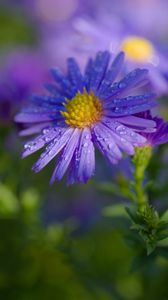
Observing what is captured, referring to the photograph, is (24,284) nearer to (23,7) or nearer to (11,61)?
(11,61)

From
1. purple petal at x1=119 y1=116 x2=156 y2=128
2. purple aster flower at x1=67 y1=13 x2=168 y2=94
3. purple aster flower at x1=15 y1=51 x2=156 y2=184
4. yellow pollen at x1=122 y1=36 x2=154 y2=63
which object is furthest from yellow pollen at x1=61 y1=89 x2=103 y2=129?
yellow pollen at x1=122 y1=36 x2=154 y2=63

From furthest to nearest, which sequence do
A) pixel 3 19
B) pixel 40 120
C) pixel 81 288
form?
pixel 3 19 < pixel 81 288 < pixel 40 120

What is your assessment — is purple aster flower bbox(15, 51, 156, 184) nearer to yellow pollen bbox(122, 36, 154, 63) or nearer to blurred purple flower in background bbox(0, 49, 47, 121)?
blurred purple flower in background bbox(0, 49, 47, 121)

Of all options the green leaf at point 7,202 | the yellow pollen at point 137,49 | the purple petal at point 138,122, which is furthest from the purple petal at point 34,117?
the yellow pollen at point 137,49

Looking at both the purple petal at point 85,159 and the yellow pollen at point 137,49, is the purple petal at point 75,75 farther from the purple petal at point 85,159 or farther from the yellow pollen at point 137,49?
the yellow pollen at point 137,49

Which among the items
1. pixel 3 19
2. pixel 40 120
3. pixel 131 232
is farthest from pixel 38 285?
pixel 3 19

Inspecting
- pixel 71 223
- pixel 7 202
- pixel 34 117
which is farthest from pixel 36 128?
pixel 71 223

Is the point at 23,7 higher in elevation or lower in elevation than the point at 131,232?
higher
